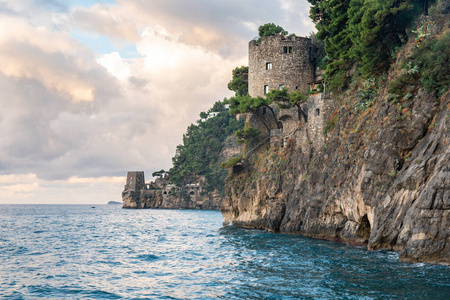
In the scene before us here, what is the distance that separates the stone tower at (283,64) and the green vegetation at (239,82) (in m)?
6.27

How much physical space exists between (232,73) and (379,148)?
37.1m

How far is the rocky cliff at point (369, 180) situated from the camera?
20.3m

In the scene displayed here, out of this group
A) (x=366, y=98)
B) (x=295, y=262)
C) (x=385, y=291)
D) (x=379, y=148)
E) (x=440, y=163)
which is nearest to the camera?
(x=385, y=291)

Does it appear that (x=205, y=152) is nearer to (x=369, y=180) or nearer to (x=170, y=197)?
(x=170, y=197)

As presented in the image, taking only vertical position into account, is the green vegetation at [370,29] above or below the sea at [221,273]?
above

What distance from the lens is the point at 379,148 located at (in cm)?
2744

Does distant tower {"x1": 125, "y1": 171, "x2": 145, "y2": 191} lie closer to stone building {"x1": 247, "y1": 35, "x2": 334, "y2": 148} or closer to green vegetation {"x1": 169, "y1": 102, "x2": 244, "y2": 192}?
green vegetation {"x1": 169, "y1": 102, "x2": 244, "y2": 192}

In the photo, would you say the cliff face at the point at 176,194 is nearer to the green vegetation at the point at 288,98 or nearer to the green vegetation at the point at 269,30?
the green vegetation at the point at 269,30

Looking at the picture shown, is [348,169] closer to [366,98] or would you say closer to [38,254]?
[366,98]

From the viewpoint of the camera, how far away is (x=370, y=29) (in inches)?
1163

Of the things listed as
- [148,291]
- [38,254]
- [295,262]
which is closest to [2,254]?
[38,254]

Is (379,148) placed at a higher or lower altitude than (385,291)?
higher

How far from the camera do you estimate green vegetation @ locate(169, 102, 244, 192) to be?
113375 mm

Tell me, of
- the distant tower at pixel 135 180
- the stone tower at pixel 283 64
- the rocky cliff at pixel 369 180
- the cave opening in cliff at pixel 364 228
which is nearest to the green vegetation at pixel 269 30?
the stone tower at pixel 283 64
